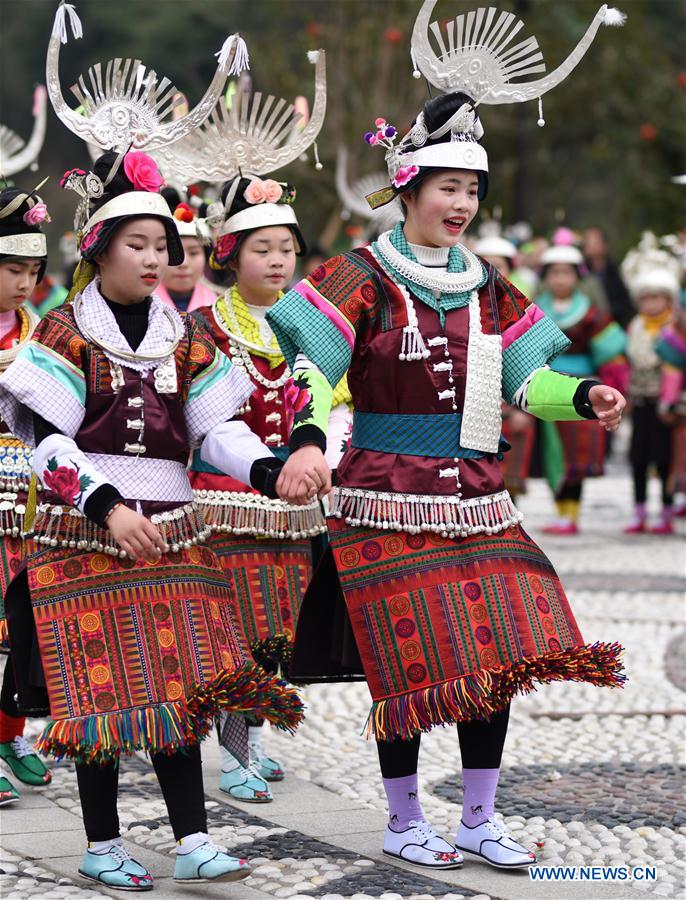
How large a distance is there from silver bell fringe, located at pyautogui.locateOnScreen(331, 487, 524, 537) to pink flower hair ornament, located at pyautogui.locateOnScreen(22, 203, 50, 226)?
149 cm

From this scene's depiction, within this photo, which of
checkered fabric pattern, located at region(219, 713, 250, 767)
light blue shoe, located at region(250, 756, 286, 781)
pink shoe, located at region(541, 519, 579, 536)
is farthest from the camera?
pink shoe, located at region(541, 519, 579, 536)

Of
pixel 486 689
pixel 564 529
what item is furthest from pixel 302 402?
pixel 564 529

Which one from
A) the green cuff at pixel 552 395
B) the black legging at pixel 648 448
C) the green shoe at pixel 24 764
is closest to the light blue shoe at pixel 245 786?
the green shoe at pixel 24 764

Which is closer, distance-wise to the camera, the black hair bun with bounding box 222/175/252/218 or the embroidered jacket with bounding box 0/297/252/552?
the embroidered jacket with bounding box 0/297/252/552

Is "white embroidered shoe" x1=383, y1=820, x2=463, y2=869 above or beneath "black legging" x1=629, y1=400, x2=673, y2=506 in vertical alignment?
beneath

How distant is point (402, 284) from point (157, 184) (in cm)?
70

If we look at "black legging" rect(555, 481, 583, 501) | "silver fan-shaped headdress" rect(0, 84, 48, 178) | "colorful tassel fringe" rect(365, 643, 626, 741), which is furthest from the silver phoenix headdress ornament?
"black legging" rect(555, 481, 583, 501)

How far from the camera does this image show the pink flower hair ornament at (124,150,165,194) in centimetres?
419

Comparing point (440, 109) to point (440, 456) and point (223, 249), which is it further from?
point (223, 249)

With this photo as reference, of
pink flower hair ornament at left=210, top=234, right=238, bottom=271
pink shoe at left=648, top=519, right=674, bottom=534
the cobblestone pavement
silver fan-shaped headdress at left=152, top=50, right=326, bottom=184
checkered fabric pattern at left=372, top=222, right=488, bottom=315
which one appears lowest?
the cobblestone pavement

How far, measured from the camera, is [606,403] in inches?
161

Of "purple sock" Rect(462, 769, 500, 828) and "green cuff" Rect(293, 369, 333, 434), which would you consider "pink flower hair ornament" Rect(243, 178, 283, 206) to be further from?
"purple sock" Rect(462, 769, 500, 828)

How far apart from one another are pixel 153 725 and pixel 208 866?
1.23 feet

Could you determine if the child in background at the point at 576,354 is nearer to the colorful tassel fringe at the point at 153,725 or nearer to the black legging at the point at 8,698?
the black legging at the point at 8,698
